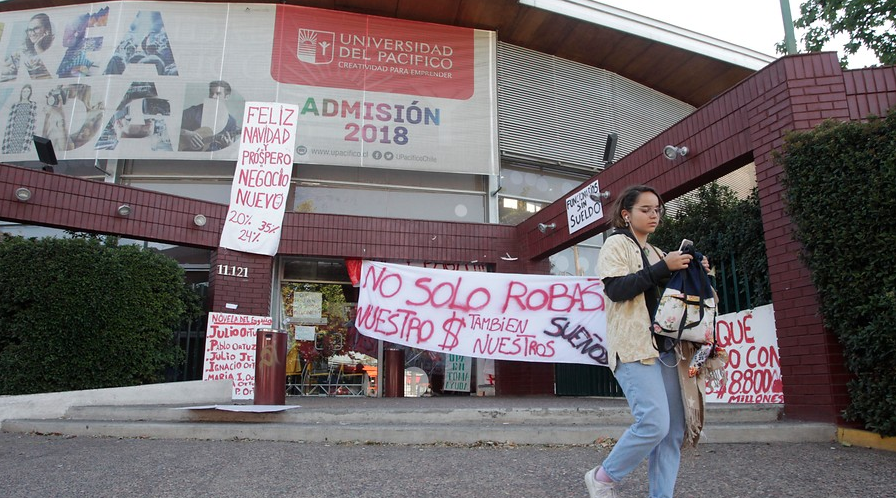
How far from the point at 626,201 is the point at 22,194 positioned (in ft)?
31.3

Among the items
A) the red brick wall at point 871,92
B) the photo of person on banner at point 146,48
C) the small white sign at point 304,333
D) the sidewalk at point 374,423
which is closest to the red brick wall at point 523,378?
the small white sign at point 304,333

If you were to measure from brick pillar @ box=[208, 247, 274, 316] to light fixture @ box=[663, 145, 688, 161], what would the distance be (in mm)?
7019

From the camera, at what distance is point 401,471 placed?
4.01m

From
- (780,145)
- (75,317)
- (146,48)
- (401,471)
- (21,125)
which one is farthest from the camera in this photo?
(146,48)

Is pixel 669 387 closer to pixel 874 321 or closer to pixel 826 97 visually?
pixel 874 321

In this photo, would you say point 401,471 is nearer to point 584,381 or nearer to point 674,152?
point 674,152

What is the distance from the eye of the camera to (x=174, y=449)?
489 cm

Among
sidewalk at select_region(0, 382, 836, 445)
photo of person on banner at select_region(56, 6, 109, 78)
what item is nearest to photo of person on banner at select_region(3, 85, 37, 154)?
photo of person on banner at select_region(56, 6, 109, 78)

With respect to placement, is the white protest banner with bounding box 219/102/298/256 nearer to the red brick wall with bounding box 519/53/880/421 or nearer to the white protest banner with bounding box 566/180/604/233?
the white protest banner with bounding box 566/180/604/233

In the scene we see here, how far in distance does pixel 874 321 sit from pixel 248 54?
1252 cm

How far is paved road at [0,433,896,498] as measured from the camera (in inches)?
138

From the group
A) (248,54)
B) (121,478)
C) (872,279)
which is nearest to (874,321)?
(872,279)

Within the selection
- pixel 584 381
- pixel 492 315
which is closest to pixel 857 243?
pixel 492 315

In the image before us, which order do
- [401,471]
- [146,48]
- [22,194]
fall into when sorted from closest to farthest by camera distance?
[401,471]
[22,194]
[146,48]
